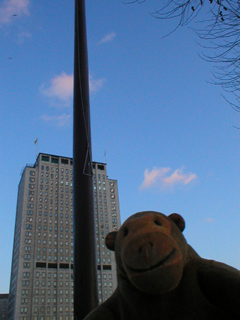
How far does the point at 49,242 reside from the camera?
2189 inches

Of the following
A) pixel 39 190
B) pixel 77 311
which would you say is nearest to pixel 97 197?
pixel 39 190

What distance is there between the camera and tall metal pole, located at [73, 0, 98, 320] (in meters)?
2.92

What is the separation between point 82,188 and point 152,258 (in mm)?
2251

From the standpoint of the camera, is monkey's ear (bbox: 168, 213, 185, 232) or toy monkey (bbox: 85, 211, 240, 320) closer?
toy monkey (bbox: 85, 211, 240, 320)

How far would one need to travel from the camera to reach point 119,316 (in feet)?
5.41

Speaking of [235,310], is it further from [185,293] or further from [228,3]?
→ [228,3]

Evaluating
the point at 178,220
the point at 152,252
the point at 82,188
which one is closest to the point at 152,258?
the point at 152,252

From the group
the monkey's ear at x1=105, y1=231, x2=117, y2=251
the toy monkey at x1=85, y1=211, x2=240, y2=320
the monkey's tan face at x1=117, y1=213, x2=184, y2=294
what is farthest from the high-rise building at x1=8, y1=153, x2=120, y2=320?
the monkey's tan face at x1=117, y1=213, x2=184, y2=294

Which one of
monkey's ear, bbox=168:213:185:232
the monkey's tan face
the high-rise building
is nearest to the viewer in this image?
the monkey's tan face

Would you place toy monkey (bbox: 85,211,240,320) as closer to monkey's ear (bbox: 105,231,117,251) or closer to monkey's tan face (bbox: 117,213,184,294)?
monkey's tan face (bbox: 117,213,184,294)

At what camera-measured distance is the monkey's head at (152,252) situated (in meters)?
1.27

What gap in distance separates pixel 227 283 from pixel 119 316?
0.68m

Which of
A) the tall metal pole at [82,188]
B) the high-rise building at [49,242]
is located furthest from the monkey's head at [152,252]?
the high-rise building at [49,242]

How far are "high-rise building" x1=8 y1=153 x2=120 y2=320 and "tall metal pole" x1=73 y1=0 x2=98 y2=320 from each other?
52.7m
